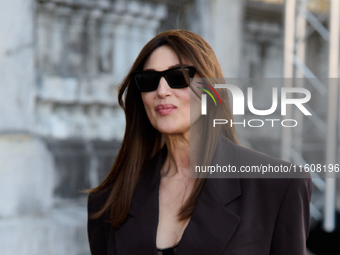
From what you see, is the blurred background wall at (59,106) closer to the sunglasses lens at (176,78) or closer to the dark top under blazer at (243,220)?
the dark top under blazer at (243,220)

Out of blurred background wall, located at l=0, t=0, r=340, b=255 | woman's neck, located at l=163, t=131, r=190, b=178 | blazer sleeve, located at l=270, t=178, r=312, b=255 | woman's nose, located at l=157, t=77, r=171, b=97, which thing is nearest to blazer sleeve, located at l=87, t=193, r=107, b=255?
woman's neck, located at l=163, t=131, r=190, b=178

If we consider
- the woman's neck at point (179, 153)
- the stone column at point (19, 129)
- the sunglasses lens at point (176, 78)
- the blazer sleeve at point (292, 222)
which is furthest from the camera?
the stone column at point (19, 129)

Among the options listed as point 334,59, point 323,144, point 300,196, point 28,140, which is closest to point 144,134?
point 300,196

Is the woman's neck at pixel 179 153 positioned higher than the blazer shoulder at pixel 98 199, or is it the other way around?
the woman's neck at pixel 179 153

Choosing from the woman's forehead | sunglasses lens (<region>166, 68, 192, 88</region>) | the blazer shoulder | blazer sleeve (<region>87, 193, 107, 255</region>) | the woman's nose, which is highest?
the woman's forehead

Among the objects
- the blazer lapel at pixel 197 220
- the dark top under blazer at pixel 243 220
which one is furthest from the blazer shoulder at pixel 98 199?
the dark top under blazer at pixel 243 220

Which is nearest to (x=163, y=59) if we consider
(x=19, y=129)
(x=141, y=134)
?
(x=141, y=134)

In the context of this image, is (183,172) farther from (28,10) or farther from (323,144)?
(323,144)

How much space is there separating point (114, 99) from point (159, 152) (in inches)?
66.3

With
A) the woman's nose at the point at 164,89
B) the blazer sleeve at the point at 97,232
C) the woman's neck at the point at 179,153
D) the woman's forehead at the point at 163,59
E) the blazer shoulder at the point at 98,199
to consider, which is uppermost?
the woman's forehead at the point at 163,59

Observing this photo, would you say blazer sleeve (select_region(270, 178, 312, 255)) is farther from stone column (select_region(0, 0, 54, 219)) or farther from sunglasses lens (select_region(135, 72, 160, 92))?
stone column (select_region(0, 0, 54, 219))

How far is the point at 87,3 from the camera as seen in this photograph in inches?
139

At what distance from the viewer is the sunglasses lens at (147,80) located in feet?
6.00

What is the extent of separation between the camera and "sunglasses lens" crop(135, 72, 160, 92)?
1.83m
